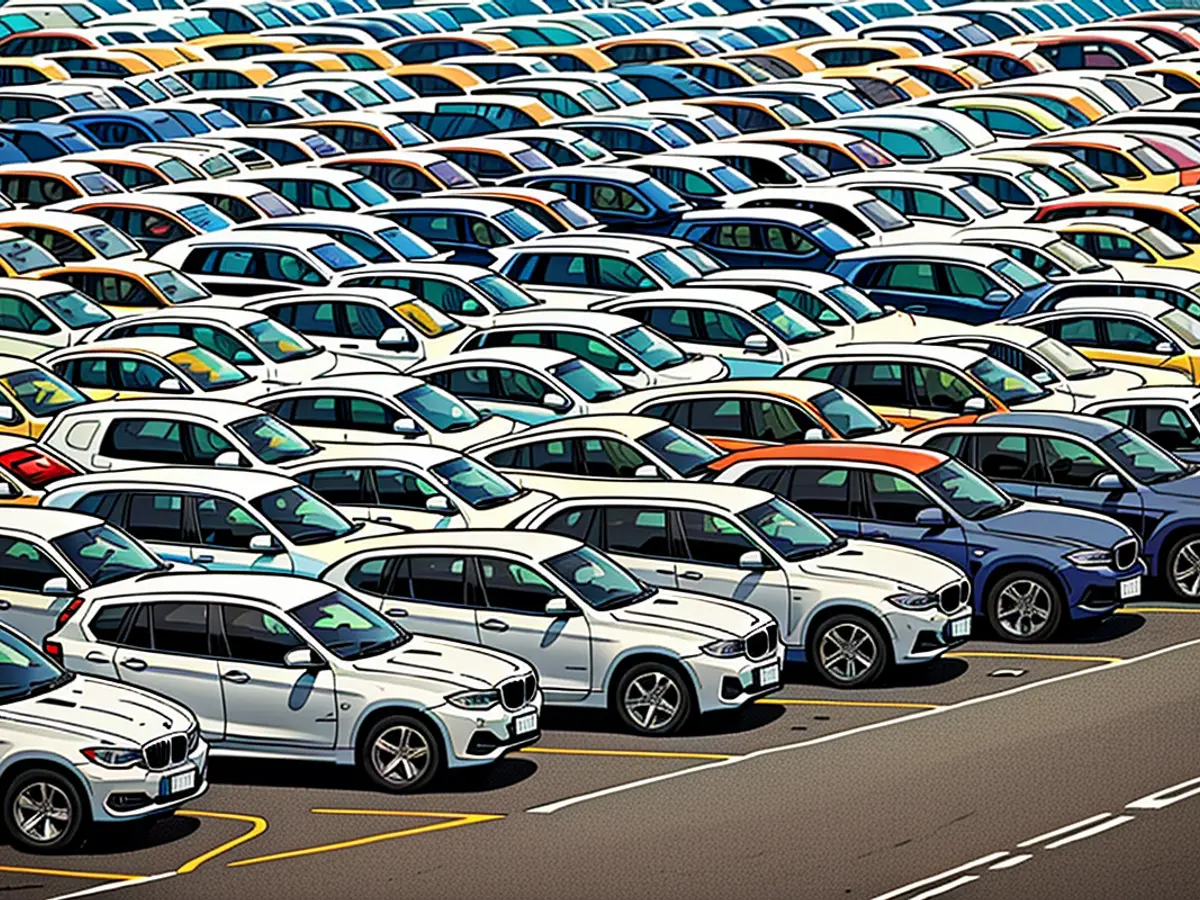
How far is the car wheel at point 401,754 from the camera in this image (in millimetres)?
17219

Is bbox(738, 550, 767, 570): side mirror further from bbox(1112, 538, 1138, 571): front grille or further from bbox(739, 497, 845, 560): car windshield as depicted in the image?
bbox(1112, 538, 1138, 571): front grille

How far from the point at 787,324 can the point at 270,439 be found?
7805 mm

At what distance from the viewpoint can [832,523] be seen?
22.2 m

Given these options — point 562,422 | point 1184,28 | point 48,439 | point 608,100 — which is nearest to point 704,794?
point 562,422

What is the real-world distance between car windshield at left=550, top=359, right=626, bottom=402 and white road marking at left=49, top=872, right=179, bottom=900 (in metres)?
11.7

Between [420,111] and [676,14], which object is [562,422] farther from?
[676,14]

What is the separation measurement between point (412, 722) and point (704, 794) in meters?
1.93

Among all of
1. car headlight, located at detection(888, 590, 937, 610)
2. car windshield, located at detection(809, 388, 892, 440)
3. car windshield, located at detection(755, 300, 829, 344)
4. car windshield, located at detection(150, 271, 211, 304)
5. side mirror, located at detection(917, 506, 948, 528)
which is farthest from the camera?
car windshield, located at detection(150, 271, 211, 304)

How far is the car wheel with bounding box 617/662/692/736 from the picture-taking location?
18.7m

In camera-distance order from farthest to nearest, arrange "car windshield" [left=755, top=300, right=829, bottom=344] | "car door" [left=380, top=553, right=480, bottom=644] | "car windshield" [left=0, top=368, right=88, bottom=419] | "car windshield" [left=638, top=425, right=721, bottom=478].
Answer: "car windshield" [left=755, top=300, right=829, bottom=344] < "car windshield" [left=0, top=368, right=88, bottom=419] < "car windshield" [left=638, top=425, right=721, bottom=478] < "car door" [left=380, top=553, right=480, bottom=644]

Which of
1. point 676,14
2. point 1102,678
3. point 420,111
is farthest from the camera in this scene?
point 676,14

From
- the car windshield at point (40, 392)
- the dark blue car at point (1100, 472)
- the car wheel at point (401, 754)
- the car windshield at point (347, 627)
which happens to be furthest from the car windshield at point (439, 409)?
the car wheel at point (401, 754)

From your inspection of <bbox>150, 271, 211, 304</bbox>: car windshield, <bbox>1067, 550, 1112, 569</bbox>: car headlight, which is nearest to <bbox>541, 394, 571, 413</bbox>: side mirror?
<bbox>1067, 550, 1112, 569</bbox>: car headlight

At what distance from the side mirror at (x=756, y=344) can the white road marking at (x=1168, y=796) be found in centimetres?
1270
